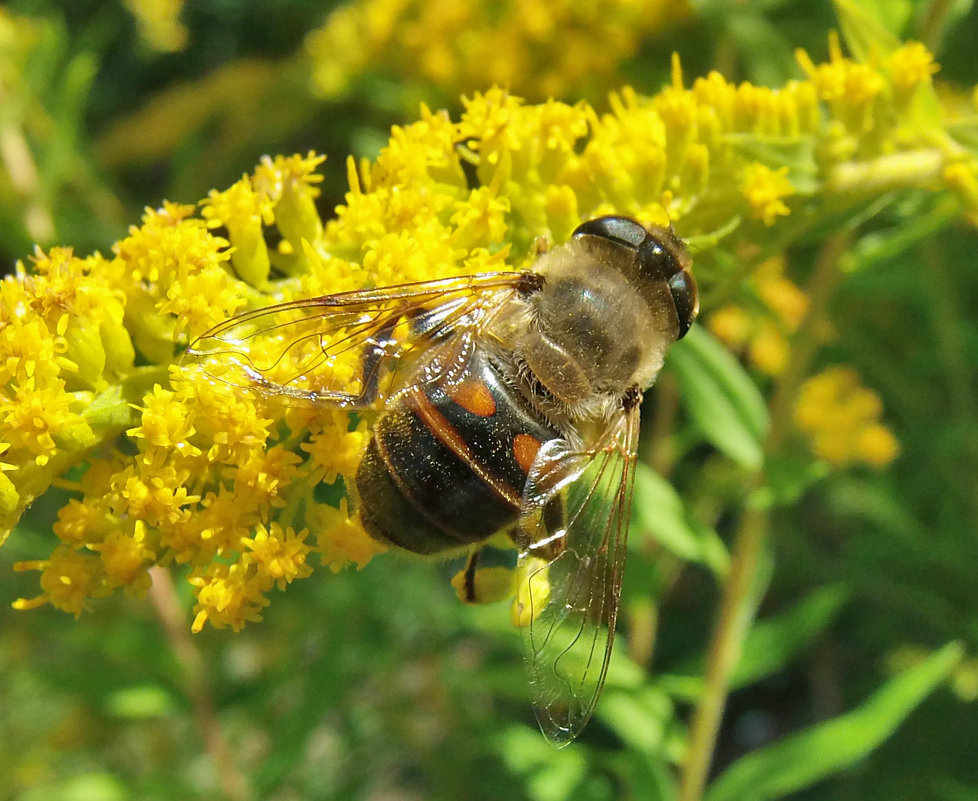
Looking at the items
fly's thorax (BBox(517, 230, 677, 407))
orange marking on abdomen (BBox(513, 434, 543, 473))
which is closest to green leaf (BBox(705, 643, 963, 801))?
fly's thorax (BBox(517, 230, 677, 407))

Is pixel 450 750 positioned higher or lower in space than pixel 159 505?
lower

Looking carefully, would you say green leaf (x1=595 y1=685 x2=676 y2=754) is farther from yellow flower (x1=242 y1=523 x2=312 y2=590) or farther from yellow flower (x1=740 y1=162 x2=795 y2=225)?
yellow flower (x1=740 y1=162 x2=795 y2=225)

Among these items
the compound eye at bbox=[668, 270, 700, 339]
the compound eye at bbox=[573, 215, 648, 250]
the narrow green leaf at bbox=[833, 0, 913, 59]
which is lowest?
the compound eye at bbox=[668, 270, 700, 339]

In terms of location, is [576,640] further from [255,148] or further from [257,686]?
[255,148]

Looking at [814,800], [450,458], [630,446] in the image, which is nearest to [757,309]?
[630,446]

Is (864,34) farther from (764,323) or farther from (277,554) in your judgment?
(277,554)

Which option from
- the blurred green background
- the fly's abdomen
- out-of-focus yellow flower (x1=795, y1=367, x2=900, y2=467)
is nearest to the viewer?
the fly's abdomen

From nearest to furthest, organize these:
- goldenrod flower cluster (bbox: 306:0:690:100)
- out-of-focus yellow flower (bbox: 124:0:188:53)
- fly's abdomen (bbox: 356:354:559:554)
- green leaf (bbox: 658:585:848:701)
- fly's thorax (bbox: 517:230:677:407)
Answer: fly's abdomen (bbox: 356:354:559:554), fly's thorax (bbox: 517:230:677:407), green leaf (bbox: 658:585:848:701), goldenrod flower cluster (bbox: 306:0:690:100), out-of-focus yellow flower (bbox: 124:0:188:53)

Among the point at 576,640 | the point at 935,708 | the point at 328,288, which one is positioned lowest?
the point at 935,708
